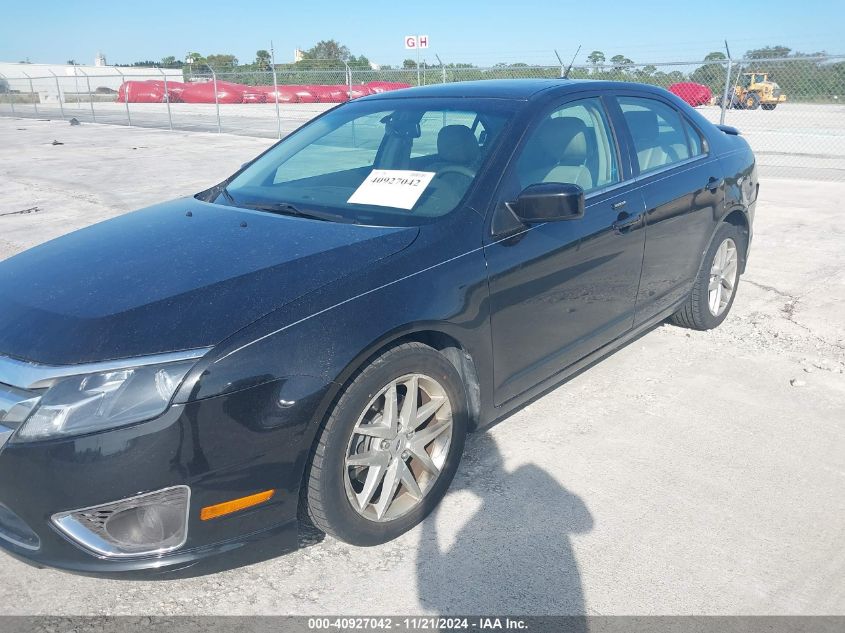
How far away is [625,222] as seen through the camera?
12.0ft

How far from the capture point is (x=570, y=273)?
10.9 ft

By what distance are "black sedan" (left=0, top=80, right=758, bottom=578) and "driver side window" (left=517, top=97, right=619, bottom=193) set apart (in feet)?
0.04

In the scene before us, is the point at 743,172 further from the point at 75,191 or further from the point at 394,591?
the point at 75,191

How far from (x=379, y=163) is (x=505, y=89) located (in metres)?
0.73

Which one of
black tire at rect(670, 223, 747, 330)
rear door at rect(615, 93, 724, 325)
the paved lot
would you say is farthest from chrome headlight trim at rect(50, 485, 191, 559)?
black tire at rect(670, 223, 747, 330)

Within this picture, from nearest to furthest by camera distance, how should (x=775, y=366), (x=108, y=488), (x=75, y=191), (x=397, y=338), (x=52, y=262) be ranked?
(x=108, y=488) < (x=397, y=338) < (x=52, y=262) < (x=775, y=366) < (x=75, y=191)

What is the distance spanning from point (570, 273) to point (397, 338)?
3.64 ft

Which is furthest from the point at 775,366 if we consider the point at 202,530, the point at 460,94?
the point at 202,530

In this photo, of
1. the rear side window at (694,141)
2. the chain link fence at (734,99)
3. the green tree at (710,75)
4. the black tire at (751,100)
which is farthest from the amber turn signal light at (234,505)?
the black tire at (751,100)

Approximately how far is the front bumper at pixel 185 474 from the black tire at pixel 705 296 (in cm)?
314

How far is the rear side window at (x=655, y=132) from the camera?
3.93m

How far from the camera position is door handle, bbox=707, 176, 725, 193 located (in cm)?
443

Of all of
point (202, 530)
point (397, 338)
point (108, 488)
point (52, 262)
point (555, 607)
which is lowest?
point (555, 607)

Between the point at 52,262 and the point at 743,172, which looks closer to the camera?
the point at 52,262
